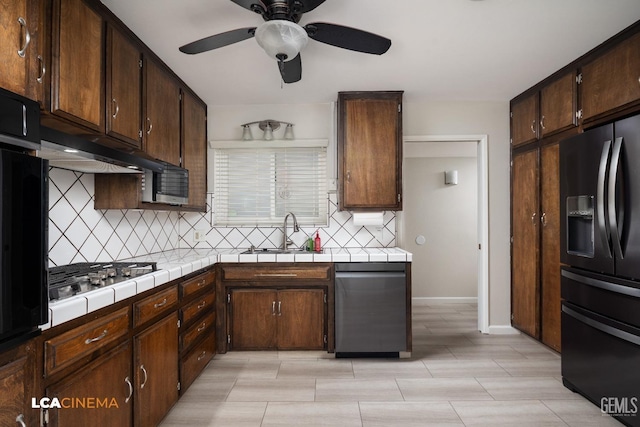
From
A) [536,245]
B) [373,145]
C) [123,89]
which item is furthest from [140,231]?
[536,245]

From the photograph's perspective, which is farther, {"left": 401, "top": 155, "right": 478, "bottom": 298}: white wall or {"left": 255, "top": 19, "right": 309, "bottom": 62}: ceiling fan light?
{"left": 401, "top": 155, "right": 478, "bottom": 298}: white wall

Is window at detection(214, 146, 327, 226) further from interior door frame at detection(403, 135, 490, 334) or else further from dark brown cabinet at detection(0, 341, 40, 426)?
dark brown cabinet at detection(0, 341, 40, 426)

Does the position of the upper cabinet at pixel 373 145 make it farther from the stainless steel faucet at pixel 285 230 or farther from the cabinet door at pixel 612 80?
the cabinet door at pixel 612 80

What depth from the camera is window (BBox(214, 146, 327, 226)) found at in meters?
3.75

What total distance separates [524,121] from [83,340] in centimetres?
380

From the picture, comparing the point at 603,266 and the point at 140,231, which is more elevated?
the point at 140,231

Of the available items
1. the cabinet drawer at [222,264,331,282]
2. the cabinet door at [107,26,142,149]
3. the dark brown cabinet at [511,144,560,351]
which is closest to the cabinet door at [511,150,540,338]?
the dark brown cabinet at [511,144,560,351]

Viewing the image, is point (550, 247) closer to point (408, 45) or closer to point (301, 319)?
point (408, 45)

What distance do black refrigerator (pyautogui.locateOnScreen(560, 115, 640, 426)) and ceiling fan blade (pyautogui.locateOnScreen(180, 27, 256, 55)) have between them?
2.06m

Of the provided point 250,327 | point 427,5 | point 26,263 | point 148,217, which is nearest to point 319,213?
point 250,327

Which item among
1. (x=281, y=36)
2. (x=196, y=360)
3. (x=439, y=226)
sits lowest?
(x=196, y=360)

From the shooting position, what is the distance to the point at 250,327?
3.10 metres

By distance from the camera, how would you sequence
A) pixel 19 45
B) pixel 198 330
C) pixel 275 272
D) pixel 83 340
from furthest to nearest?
pixel 275 272
pixel 198 330
pixel 83 340
pixel 19 45

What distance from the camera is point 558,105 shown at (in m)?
2.99
